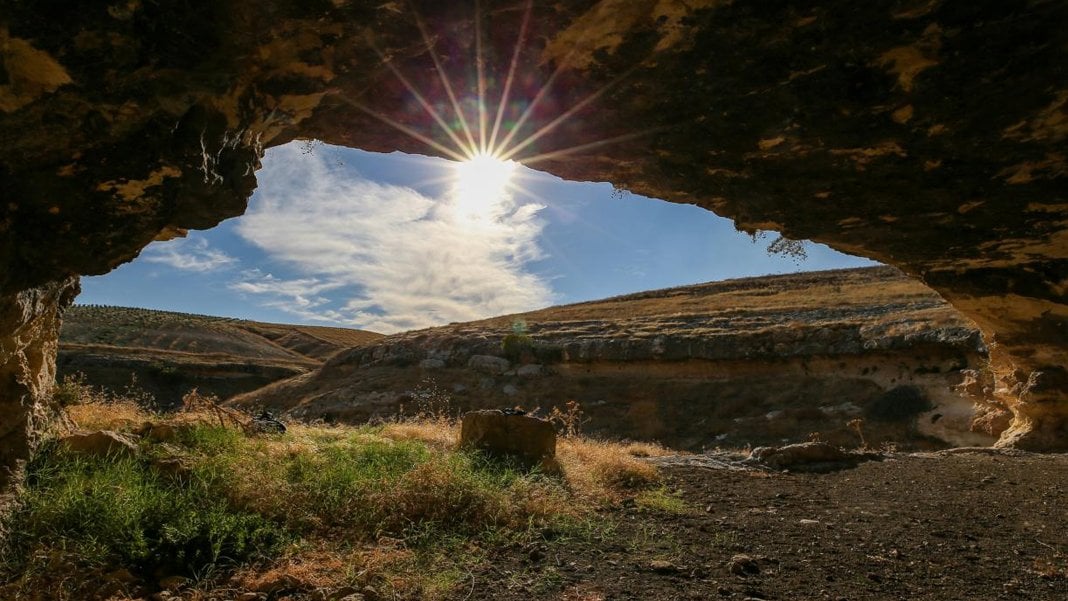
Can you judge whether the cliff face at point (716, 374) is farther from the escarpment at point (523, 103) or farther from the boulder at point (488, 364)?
the escarpment at point (523, 103)

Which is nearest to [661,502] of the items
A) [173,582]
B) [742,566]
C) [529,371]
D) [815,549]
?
[815,549]

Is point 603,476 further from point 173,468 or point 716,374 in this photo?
point 716,374

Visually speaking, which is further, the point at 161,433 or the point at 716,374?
the point at 716,374

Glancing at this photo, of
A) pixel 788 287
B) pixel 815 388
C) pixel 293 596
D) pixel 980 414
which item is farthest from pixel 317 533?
pixel 788 287

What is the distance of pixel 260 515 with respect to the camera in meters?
4.65

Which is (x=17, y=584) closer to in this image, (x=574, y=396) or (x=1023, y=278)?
(x=1023, y=278)

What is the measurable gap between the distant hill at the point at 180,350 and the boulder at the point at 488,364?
11688 millimetres

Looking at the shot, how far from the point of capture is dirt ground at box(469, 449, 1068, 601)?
12.9ft

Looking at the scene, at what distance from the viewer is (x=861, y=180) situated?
5457mm

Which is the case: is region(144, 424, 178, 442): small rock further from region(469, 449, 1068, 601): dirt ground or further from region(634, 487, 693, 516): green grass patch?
region(634, 487, 693, 516): green grass patch

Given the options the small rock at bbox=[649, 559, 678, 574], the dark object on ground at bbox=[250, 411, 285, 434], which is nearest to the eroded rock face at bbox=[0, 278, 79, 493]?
the dark object on ground at bbox=[250, 411, 285, 434]

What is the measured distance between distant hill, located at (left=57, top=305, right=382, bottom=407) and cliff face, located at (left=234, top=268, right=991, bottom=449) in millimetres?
9075

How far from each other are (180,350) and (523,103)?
189 ft

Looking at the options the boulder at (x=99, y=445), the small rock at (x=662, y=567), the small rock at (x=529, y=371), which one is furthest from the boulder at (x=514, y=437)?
the small rock at (x=529, y=371)
